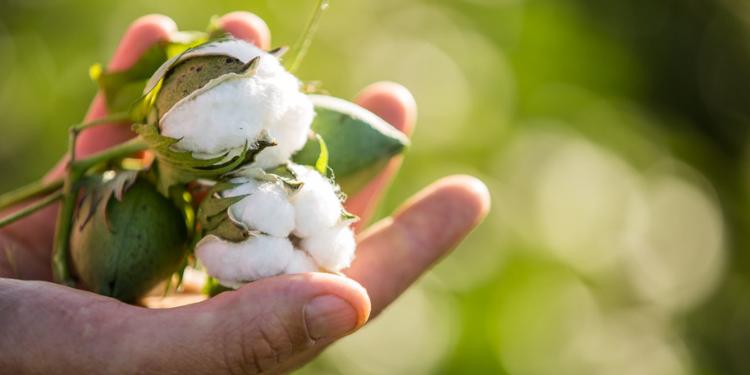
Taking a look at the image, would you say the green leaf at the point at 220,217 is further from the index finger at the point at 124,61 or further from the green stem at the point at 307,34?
the index finger at the point at 124,61

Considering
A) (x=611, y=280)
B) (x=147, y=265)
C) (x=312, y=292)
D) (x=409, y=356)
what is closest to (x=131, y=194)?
(x=147, y=265)

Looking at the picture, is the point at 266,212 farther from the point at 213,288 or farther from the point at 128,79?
the point at 128,79

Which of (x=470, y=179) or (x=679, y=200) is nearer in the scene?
(x=470, y=179)

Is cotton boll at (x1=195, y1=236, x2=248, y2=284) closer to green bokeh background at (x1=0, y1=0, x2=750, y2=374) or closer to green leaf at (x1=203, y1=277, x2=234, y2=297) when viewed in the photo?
green leaf at (x1=203, y1=277, x2=234, y2=297)

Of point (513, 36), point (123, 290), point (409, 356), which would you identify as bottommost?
point (409, 356)

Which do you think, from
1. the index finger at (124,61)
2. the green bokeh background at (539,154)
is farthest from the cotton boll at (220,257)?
the green bokeh background at (539,154)

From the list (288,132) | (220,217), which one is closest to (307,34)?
(288,132)

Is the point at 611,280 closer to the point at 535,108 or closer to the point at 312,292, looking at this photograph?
the point at 535,108

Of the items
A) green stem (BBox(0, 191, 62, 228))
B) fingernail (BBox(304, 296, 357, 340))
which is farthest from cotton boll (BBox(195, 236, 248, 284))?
green stem (BBox(0, 191, 62, 228))
